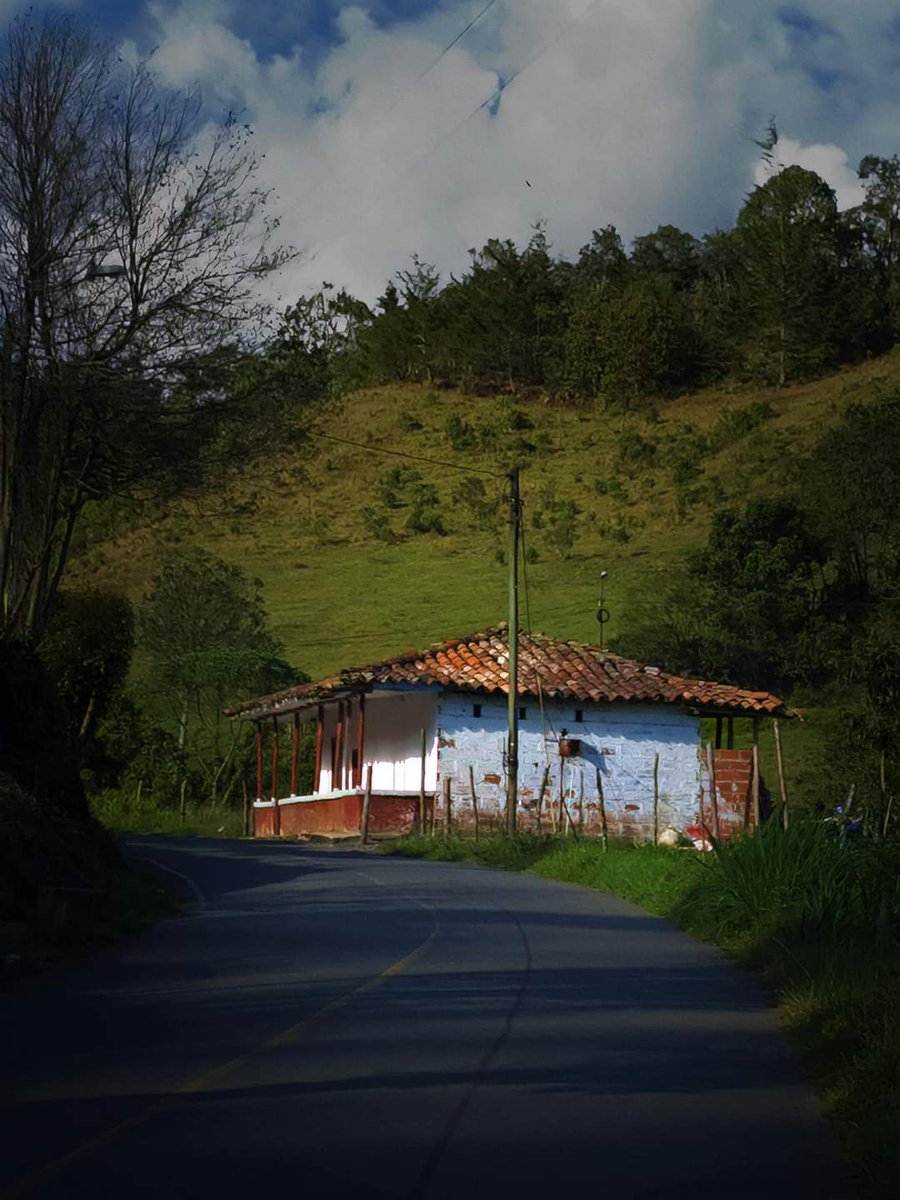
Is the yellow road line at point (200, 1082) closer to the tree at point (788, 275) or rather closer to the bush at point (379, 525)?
the bush at point (379, 525)

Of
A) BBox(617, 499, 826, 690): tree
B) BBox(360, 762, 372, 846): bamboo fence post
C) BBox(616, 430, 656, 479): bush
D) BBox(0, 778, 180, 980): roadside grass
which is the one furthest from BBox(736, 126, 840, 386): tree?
BBox(0, 778, 180, 980): roadside grass

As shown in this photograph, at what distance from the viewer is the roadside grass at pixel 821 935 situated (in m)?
7.88

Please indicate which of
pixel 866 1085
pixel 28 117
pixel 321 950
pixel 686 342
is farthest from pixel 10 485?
pixel 686 342

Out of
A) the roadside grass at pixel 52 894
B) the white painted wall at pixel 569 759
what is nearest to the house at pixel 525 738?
the white painted wall at pixel 569 759

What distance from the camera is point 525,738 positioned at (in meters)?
41.1

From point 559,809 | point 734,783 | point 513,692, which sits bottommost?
point 559,809

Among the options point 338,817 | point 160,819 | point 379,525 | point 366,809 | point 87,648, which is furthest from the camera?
point 379,525

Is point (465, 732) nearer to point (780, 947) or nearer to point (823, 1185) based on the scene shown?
point (780, 947)

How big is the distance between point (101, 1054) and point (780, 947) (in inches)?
270

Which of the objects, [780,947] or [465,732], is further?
[465,732]

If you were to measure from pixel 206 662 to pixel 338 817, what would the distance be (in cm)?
1273

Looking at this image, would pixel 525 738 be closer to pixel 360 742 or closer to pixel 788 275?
pixel 360 742

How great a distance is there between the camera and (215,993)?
1152 centimetres

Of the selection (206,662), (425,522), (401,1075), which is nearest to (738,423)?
(425,522)
